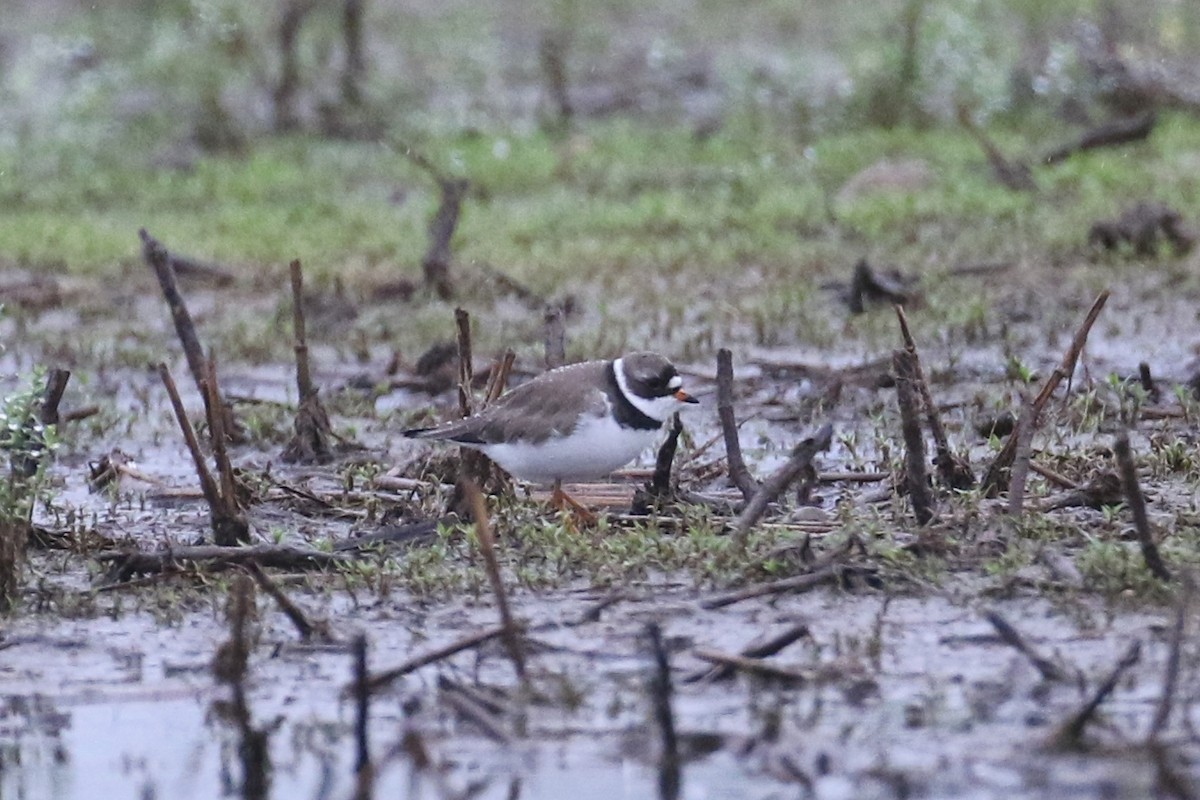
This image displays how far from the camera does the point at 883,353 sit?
10.4 m

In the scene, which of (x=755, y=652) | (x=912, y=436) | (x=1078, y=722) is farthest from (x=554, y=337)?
(x=1078, y=722)

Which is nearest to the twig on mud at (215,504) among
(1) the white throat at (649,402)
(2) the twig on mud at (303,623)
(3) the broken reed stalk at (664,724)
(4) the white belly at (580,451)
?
(2) the twig on mud at (303,623)

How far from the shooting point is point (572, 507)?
7273 millimetres

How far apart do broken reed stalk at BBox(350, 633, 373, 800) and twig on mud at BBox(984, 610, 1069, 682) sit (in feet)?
5.13

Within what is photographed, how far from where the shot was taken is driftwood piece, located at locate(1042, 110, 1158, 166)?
15.9m

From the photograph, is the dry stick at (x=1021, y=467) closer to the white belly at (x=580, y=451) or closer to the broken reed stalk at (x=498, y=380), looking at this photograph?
the white belly at (x=580, y=451)

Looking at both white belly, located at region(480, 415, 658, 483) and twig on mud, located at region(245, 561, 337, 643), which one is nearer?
twig on mud, located at region(245, 561, 337, 643)

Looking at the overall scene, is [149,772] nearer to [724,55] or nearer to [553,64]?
[553,64]

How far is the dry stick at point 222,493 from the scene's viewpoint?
267 inches

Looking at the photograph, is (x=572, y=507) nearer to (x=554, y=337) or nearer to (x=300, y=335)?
(x=554, y=337)

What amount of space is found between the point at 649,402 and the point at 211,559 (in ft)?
5.03

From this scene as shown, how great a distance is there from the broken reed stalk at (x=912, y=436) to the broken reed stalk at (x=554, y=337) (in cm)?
163

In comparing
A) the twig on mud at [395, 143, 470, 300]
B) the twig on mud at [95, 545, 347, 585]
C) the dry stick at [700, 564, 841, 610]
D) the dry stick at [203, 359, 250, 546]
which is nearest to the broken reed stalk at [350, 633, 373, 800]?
the dry stick at [700, 564, 841, 610]

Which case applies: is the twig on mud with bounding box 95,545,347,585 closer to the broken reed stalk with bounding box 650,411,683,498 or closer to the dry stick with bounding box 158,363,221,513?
the dry stick with bounding box 158,363,221,513
